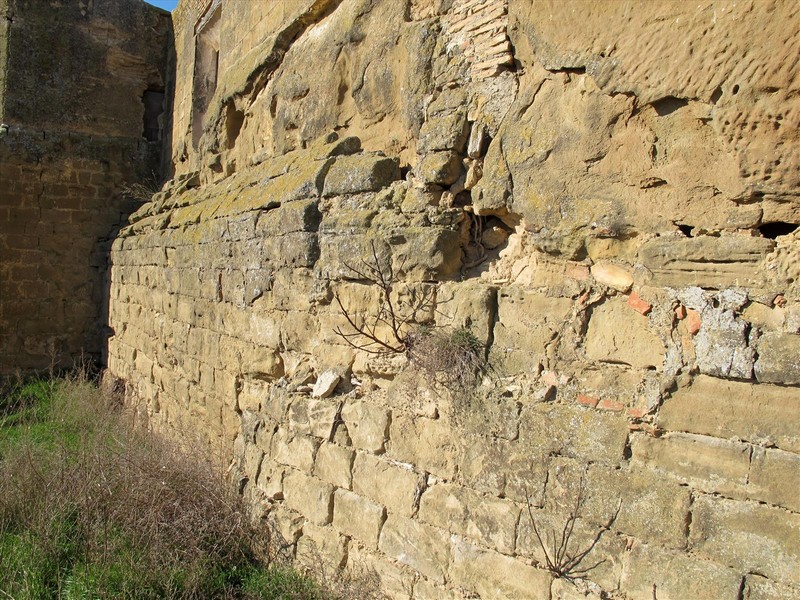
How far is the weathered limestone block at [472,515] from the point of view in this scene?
8.87 ft

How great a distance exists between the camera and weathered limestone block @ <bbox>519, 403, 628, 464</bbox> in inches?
96.3

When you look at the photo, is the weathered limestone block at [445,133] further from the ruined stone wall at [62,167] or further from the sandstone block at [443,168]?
the ruined stone wall at [62,167]

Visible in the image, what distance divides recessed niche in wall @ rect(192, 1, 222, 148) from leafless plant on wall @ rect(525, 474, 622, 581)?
7558 mm

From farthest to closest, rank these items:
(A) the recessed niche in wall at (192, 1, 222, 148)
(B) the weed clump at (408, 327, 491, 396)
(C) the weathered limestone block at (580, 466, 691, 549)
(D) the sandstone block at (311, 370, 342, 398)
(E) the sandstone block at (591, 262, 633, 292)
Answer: (A) the recessed niche in wall at (192, 1, 222, 148) → (D) the sandstone block at (311, 370, 342, 398) → (B) the weed clump at (408, 327, 491, 396) → (E) the sandstone block at (591, 262, 633, 292) → (C) the weathered limestone block at (580, 466, 691, 549)

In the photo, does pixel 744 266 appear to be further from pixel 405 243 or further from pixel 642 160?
pixel 405 243

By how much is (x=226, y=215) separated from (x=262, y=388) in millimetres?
1455

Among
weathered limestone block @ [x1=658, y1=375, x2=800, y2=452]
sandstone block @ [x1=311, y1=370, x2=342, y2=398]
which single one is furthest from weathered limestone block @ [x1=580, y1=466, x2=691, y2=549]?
sandstone block @ [x1=311, y1=370, x2=342, y2=398]

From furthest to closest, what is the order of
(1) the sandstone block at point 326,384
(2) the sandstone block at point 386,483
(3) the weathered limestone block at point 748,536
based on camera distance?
(1) the sandstone block at point 326,384
(2) the sandstone block at point 386,483
(3) the weathered limestone block at point 748,536

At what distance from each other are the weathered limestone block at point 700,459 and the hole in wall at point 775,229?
0.74m

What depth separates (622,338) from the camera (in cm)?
250

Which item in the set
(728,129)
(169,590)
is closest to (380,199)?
(728,129)

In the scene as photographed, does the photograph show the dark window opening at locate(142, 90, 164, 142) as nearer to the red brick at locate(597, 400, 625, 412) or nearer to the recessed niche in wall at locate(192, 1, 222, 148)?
the recessed niche in wall at locate(192, 1, 222, 148)

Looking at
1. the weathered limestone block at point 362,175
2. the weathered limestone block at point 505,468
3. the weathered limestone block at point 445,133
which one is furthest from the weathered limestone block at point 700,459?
the weathered limestone block at point 362,175

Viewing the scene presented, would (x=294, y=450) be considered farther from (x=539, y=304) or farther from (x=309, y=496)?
(x=539, y=304)
